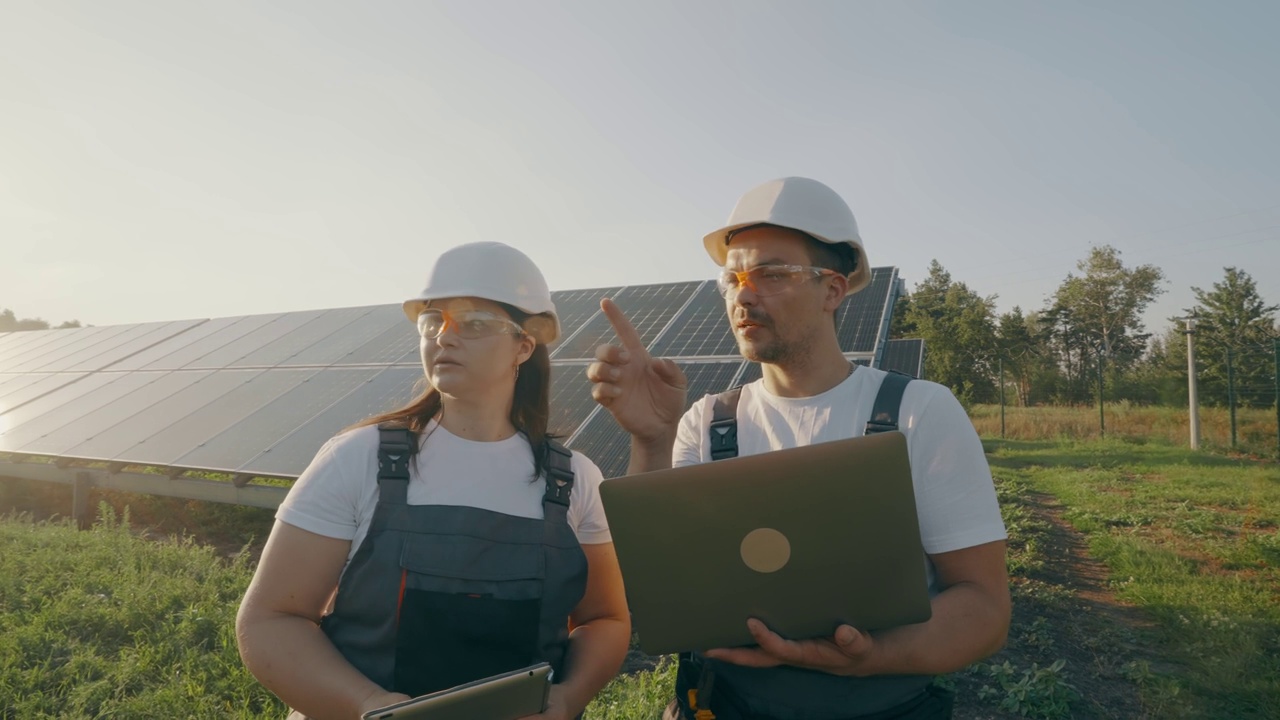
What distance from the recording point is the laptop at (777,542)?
1.60m

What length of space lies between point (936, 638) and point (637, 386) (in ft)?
3.60

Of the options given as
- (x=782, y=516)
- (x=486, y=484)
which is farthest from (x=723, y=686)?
(x=486, y=484)

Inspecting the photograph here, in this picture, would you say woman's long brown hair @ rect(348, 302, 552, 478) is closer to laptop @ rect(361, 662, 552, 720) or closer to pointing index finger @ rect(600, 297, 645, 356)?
pointing index finger @ rect(600, 297, 645, 356)

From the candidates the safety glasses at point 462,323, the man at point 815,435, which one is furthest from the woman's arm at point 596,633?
the safety glasses at point 462,323

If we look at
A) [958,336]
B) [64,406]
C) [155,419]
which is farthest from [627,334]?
[958,336]

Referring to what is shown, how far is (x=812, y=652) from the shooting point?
1687 millimetres

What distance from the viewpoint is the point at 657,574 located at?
1701 millimetres

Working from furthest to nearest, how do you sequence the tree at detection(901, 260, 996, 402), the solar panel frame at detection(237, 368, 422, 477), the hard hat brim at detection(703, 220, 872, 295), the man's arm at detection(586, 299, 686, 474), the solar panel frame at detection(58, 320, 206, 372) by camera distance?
the tree at detection(901, 260, 996, 402), the solar panel frame at detection(58, 320, 206, 372), the solar panel frame at detection(237, 368, 422, 477), the man's arm at detection(586, 299, 686, 474), the hard hat brim at detection(703, 220, 872, 295)

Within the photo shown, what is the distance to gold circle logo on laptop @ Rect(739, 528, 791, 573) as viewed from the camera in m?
1.62

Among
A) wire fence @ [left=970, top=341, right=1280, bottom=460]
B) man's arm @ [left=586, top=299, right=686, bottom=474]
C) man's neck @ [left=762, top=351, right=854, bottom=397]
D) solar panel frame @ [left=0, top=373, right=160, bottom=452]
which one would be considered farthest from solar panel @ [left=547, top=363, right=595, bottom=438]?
wire fence @ [left=970, top=341, right=1280, bottom=460]

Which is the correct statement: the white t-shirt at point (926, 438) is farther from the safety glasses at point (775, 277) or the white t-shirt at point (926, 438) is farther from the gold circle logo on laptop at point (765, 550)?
the gold circle logo on laptop at point (765, 550)

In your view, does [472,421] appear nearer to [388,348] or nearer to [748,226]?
[748,226]

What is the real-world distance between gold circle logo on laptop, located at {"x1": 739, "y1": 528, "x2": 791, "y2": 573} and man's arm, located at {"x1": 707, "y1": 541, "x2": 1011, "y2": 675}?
0.13 metres

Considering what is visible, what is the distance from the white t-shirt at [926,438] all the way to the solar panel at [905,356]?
819 centimetres
